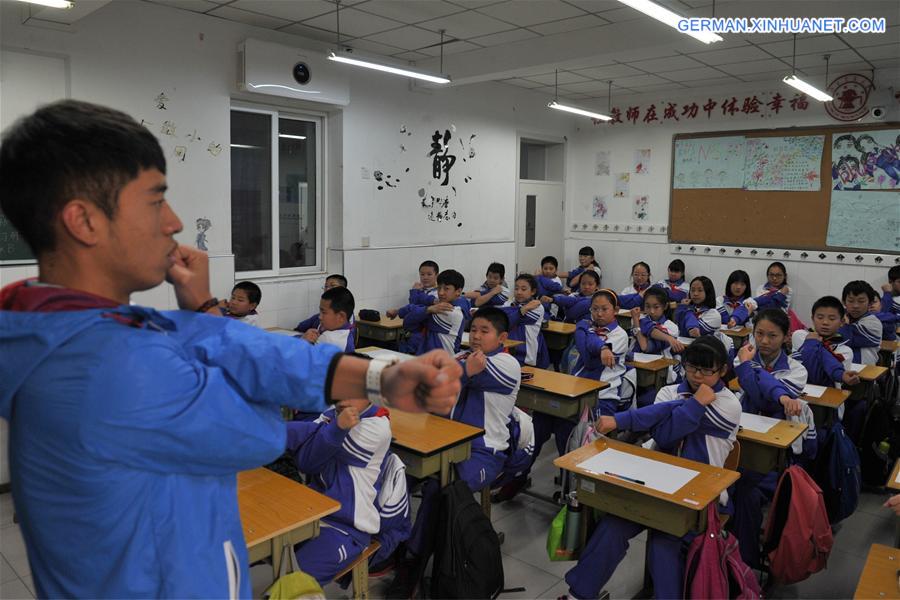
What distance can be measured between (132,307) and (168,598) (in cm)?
35

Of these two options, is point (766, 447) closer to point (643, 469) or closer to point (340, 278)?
point (643, 469)

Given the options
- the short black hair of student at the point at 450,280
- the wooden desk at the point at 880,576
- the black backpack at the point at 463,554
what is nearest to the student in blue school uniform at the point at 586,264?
the short black hair of student at the point at 450,280

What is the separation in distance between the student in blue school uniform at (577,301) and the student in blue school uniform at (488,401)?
290 cm

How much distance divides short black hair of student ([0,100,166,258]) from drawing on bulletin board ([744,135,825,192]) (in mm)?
7845

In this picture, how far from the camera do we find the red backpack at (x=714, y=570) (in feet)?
7.51

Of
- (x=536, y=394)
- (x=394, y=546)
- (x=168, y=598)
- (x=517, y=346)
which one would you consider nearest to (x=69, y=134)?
(x=168, y=598)

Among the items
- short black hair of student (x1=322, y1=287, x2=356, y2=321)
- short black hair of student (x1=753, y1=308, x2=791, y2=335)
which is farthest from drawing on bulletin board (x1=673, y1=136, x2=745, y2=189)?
short black hair of student (x1=322, y1=287, x2=356, y2=321)

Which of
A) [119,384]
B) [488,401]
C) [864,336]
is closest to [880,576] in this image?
[488,401]

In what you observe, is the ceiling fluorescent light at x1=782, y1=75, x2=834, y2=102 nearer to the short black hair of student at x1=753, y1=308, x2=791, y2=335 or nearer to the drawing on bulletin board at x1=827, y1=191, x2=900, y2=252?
the drawing on bulletin board at x1=827, y1=191, x2=900, y2=252

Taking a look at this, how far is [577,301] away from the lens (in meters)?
6.19

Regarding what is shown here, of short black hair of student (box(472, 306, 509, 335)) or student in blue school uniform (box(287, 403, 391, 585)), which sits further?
short black hair of student (box(472, 306, 509, 335))

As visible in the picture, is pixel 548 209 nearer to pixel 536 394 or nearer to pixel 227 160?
pixel 227 160

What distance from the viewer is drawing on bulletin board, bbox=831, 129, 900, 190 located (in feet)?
21.9

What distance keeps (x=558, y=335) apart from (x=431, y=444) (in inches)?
124
